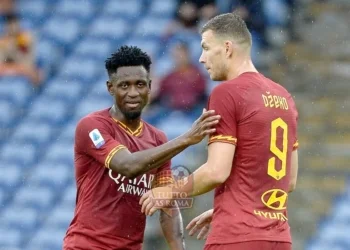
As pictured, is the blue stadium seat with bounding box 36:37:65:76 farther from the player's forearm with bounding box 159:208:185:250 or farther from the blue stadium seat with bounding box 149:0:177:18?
the player's forearm with bounding box 159:208:185:250

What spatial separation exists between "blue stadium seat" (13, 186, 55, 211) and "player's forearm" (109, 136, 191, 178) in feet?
21.7

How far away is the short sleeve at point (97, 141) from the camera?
634 cm

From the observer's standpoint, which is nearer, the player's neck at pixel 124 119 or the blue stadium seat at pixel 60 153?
the player's neck at pixel 124 119

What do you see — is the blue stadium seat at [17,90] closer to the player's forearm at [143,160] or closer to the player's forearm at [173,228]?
the player's forearm at [173,228]

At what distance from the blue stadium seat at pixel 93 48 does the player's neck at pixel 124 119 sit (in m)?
7.28

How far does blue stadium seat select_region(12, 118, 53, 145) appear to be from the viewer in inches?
524

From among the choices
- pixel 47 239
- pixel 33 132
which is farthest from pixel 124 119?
pixel 33 132

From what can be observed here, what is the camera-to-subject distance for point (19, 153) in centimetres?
1323

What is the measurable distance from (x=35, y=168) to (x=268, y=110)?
25.3ft

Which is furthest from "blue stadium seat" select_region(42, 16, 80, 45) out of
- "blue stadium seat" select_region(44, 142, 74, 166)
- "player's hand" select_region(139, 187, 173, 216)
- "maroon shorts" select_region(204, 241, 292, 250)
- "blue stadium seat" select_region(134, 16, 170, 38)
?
"maroon shorts" select_region(204, 241, 292, 250)

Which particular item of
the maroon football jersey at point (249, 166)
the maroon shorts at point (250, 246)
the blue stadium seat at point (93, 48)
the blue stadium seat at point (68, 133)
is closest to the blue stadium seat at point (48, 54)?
the blue stadium seat at point (93, 48)

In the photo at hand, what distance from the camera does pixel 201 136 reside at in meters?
5.82

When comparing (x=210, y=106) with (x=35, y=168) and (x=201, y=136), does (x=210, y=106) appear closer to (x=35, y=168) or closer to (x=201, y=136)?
(x=201, y=136)

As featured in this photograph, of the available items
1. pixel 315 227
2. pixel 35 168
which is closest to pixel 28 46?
pixel 35 168
